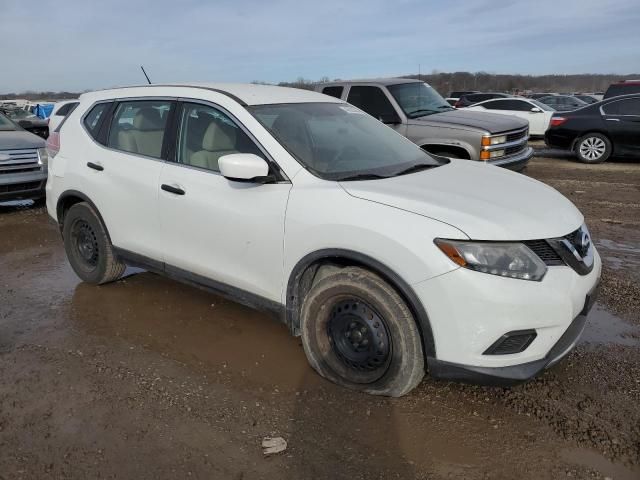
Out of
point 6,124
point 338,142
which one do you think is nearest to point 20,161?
point 6,124

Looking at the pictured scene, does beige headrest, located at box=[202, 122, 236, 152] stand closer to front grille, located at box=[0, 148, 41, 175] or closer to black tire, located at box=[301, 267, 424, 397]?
black tire, located at box=[301, 267, 424, 397]

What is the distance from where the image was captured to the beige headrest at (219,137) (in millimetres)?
3641

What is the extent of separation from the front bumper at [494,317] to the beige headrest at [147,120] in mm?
2543

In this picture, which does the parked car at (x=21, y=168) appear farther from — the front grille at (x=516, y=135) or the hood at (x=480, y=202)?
the front grille at (x=516, y=135)

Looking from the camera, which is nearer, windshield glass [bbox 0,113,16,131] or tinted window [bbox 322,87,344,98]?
tinted window [bbox 322,87,344,98]

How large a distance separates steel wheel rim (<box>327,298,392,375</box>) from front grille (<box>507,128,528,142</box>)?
598 centimetres

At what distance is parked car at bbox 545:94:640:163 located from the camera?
11.4 metres

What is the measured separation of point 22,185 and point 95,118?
15.4ft

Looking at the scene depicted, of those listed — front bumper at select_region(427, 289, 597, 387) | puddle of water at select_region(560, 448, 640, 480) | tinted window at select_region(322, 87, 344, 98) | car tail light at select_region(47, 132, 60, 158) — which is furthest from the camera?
tinted window at select_region(322, 87, 344, 98)

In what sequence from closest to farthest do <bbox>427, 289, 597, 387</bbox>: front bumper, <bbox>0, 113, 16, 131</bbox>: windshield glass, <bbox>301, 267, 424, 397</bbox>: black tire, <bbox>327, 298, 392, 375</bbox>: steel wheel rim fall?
1. <bbox>427, 289, 597, 387</bbox>: front bumper
2. <bbox>301, 267, 424, 397</bbox>: black tire
3. <bbox>327, 298, 392, 375</bbox>: steel wheel rim
4. <bbox>0, 113, 16, 131</bbox>: windshield glass

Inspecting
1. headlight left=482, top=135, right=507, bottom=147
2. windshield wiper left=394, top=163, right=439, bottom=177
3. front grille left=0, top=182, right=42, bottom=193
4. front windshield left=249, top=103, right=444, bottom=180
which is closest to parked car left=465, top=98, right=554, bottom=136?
headlight left=482, top=135, right=507, bottom=147

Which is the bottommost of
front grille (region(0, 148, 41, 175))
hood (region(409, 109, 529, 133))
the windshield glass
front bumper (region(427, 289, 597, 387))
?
front bumper (region(427, 289, 597, 387))

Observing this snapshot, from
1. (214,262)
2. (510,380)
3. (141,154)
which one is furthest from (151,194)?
(510,380)

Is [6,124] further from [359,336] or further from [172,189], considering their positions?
[359,336]
